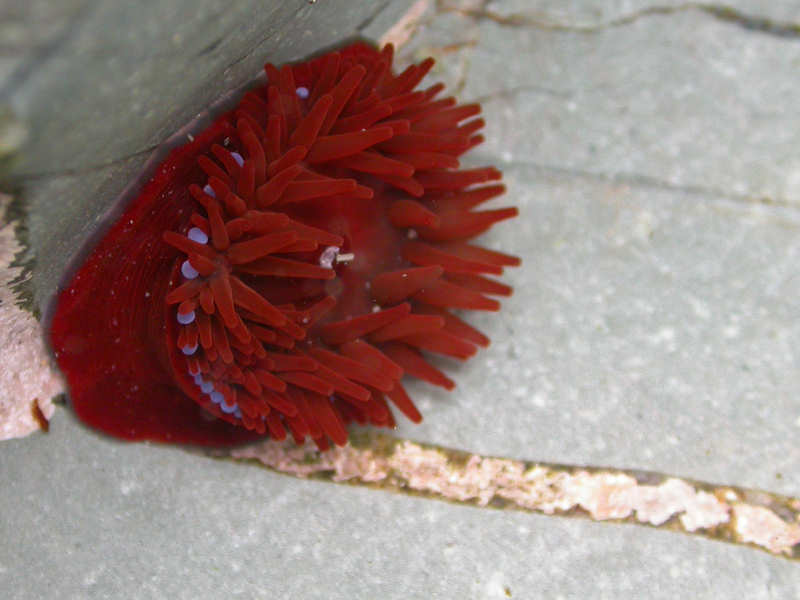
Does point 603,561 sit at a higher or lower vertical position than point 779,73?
lower

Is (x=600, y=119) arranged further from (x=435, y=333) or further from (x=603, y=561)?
(x=603, y=561)

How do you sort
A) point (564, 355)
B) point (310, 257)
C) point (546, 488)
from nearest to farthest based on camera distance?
point (310, 257), point (546, 488), point (564, 355)

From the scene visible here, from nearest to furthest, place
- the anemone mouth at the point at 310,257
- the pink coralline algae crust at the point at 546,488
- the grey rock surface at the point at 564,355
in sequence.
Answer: the anemone mouth at the point at 310,257, the grey rock surface at the point at 564,355, the pink coralline algae crust at the point at 546,488

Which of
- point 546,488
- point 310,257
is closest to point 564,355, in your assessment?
point 546,488

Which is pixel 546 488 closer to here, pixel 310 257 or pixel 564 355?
pixel 564 355

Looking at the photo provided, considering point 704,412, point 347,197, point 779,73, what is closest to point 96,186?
point 347,197
